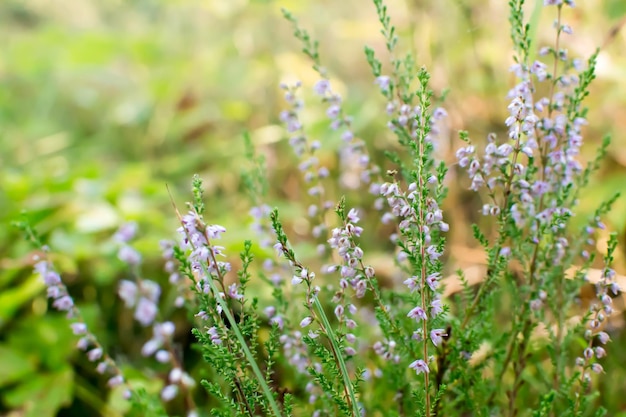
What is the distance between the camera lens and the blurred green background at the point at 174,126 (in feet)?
7.82

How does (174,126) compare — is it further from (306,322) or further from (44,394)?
(306,322)

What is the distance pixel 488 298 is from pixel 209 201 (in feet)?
8.44

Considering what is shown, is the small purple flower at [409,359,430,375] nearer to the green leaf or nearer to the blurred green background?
the blurred green background

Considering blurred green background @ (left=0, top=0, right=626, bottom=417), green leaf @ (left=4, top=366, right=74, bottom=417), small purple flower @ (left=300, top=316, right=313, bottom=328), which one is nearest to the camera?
small purple flower @ (left=300, top=316, right=313, bottom=328)

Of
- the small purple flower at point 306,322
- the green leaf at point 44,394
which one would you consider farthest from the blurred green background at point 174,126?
the small purple flower at point 306,322

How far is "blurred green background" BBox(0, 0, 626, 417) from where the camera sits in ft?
7.82

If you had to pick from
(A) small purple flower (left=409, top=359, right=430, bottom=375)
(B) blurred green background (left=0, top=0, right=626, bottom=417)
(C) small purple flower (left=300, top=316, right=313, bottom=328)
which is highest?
(B) blurred green background (left=0, top=0, right=626, bottom=417)

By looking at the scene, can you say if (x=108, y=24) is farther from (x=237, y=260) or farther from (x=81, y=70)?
(x=237, y=260)

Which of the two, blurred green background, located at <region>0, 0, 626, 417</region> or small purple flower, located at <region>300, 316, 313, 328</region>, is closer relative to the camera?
small purple flower, located at <region>300, 316, 313, 328</region>

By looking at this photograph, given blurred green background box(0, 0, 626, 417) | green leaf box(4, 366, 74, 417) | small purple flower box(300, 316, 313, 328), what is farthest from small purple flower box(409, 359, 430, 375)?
green leaf box(4, 366, 74, 417)

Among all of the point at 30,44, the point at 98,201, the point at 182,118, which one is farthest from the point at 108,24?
the point at 98,201

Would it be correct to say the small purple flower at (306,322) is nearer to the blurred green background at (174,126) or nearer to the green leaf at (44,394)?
the blurred green background at (174,126)

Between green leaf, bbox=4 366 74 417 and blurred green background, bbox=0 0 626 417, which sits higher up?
blurred green background, bbox=0 0 626 417

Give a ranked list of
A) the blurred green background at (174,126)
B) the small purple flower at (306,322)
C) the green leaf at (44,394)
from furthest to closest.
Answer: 1. the blurred green background at (174,126)
2. the green leaf at (44,394)
3. the small purple flower at (306,322)
